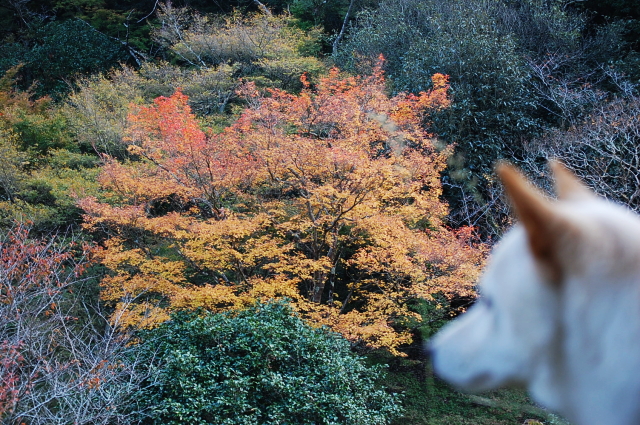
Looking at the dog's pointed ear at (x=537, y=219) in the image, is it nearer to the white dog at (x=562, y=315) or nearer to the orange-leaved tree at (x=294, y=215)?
the white dog at (x=562, y=315)

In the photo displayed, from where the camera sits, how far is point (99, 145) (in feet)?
51.0

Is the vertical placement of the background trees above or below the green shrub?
above

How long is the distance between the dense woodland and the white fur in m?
5.30

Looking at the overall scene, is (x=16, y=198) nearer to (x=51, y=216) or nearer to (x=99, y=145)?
(x=51, y=216)

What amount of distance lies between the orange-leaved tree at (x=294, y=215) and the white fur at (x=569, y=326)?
7.73 m

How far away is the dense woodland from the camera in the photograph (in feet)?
23.1

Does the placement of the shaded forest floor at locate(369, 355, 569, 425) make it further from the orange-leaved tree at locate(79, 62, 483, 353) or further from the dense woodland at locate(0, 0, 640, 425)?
the orange-leaved tree at locate(79, 62, 483, 353)

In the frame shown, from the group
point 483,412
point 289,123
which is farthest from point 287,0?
point 483,412

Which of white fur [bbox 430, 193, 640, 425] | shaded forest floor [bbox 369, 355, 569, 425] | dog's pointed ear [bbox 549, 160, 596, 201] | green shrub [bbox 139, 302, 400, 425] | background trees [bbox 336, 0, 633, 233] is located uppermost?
dog's pointed ear [bbox 549, 160, 596, 201]

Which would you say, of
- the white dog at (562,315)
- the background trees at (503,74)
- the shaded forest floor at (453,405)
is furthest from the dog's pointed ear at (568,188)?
the background trees at (503,74)

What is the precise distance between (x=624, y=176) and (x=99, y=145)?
15.1m

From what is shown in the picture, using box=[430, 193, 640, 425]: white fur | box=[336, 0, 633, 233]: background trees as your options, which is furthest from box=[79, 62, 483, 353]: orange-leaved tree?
box=[430, 193, 640, 425]: white fur

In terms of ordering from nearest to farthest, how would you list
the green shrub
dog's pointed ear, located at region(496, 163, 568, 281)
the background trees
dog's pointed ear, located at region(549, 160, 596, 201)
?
dog's pointed ear, located at region(496, 163, 568, 281) → dog's pointed ear, located at region(549, 160, 596, 201) → the green shrub → the background trees

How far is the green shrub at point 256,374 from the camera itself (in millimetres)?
6742
